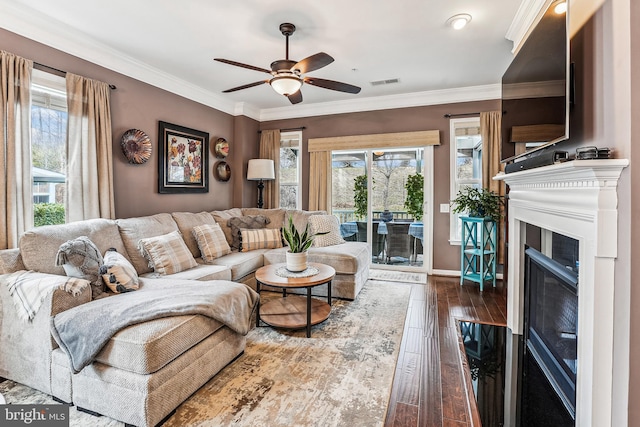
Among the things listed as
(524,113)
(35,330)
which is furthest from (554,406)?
(35,330)

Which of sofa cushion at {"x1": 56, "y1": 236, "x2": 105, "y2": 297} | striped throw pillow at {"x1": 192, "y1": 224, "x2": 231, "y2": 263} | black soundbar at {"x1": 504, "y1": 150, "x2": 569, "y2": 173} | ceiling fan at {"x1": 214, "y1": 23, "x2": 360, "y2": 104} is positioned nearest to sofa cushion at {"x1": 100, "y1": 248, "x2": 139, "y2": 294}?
sofa cushion at {"x1": 56, "y1": 236, "x2": 105, "y2": 297}

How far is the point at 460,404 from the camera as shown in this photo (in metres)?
1.87

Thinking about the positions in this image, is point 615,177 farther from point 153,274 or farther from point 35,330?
point 153,274

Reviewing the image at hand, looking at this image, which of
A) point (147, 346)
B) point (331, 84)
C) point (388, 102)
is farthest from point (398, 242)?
point (147, 346)

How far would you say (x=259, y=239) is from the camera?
4273 millimetres

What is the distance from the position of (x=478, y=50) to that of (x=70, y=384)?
14.1ft

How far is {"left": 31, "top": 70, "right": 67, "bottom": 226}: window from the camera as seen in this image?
280 centimetres

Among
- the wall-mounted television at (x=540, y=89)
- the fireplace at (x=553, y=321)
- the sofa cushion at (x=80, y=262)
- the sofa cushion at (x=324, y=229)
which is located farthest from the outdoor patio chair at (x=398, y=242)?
the sofa cushion at (x=80, y=262)

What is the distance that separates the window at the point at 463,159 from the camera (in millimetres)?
4551

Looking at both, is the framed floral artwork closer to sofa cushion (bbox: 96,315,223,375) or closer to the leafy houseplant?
the leafy houseplant

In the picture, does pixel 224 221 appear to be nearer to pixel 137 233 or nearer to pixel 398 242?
pixel 137 233

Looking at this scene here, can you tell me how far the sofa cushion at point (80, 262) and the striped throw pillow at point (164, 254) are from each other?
671 mm

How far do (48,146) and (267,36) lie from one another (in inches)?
87.6

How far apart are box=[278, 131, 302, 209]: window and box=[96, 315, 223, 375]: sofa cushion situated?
385 centimetres
